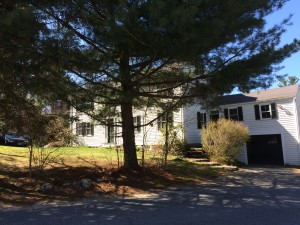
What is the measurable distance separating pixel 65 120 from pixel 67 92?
2.55 meters

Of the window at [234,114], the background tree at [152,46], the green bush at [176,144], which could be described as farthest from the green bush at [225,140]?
the background tree at [152,46]

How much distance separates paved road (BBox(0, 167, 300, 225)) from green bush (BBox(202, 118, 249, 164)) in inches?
342

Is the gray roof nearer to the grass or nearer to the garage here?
the garage

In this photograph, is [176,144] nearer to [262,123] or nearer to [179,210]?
[262,123]

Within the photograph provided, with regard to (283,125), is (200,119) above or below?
above

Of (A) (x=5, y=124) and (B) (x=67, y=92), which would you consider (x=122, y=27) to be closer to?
(B) (x=67, y=92)

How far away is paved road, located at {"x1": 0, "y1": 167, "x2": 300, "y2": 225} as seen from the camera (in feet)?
20.6

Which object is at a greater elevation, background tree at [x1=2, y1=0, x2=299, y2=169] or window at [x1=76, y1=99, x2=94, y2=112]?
background tree at [x1=2, y1=0, x2=299, y2=169]

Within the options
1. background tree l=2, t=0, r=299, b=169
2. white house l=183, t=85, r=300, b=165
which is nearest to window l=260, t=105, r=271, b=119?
white house l=183, t=85, r=300, b=165

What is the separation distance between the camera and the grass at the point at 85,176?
901 cm

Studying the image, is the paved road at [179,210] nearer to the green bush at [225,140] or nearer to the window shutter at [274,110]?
the green bush at [225,140]

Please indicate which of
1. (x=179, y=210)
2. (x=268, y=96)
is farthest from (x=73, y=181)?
(x=268, y=96)

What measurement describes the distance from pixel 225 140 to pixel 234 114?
5.84 m

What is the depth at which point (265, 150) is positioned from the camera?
76.7ft
